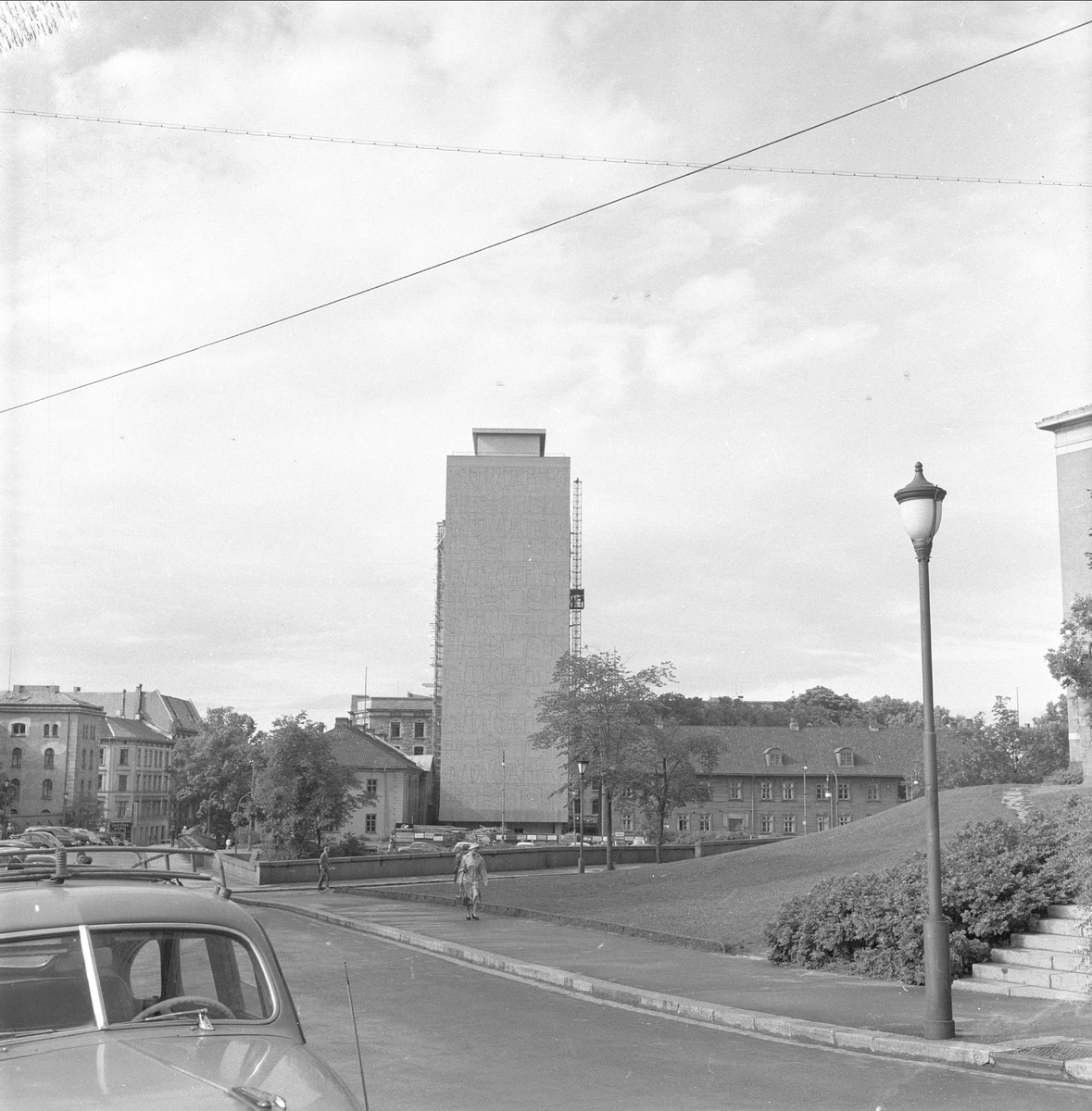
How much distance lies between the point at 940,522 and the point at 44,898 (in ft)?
30.9

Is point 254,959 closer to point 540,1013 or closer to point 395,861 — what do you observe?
point 540,1013

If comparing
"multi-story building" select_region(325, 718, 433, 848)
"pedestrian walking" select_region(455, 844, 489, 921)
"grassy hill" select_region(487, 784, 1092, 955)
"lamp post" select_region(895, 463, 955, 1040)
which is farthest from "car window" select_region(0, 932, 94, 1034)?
"multi-story building" select_region(325, 718, 433, 848)

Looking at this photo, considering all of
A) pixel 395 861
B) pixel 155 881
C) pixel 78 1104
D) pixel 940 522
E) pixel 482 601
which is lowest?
pixel 395 861

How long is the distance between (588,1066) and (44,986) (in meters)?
6.05

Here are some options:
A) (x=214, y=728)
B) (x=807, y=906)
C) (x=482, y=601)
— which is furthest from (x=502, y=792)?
(x=807, y=906)

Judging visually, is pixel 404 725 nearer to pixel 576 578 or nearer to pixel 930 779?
pixel 576 578

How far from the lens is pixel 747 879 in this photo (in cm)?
2769

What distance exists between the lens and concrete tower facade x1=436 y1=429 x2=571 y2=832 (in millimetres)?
95438

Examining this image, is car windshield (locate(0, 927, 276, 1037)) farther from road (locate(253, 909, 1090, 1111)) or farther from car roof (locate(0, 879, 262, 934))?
road (locate(253, 909, 1090, 1111))

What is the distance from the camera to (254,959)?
5188 mm

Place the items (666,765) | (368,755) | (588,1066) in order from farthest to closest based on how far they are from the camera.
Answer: (368,755) → (666,765) → (588,1066)

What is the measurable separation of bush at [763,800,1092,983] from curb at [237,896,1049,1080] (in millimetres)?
3027

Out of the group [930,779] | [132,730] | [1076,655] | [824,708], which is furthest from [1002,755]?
[132,730]

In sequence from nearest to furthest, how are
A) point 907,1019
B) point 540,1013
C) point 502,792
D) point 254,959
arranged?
point 254,959
point 907,1019
point 540,1013
point 502,792
